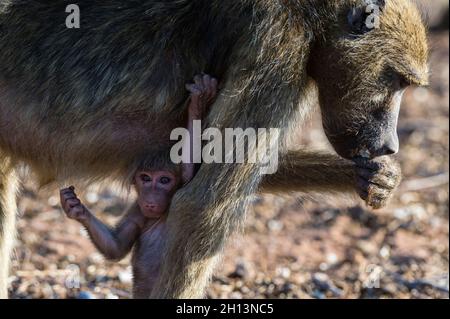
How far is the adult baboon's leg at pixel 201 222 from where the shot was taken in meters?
3.49

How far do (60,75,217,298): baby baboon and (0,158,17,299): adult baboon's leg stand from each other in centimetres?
38

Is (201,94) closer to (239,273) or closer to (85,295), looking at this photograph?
(85,295)

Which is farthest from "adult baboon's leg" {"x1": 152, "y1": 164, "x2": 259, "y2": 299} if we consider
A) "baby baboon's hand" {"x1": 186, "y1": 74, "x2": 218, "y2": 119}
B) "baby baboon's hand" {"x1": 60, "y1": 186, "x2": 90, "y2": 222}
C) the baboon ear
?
the baboon ear

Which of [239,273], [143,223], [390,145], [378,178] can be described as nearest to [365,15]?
[390,145]

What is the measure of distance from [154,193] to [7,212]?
2.47 feet

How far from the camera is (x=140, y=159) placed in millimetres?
3914

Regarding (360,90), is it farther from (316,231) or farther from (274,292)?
(316,231)

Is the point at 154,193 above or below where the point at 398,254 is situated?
above

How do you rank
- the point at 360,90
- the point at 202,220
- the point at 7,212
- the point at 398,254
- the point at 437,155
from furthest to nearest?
1. the point at 437,155
2. the point at 398,254
3. the point at 7,212
4. the point at 360,90
5. the point at 202,220

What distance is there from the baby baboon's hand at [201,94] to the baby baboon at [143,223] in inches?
3.3

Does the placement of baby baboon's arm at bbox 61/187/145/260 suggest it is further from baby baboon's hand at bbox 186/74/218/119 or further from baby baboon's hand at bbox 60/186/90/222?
baby baboon's hand at bbox 186/74/218/119

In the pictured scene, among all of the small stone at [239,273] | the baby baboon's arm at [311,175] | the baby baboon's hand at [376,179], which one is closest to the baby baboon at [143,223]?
the baby baboon's arm at [311,175]

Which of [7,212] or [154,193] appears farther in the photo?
[7,212]

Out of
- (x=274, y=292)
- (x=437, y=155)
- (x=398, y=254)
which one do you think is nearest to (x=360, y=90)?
(x=274, y=292)
